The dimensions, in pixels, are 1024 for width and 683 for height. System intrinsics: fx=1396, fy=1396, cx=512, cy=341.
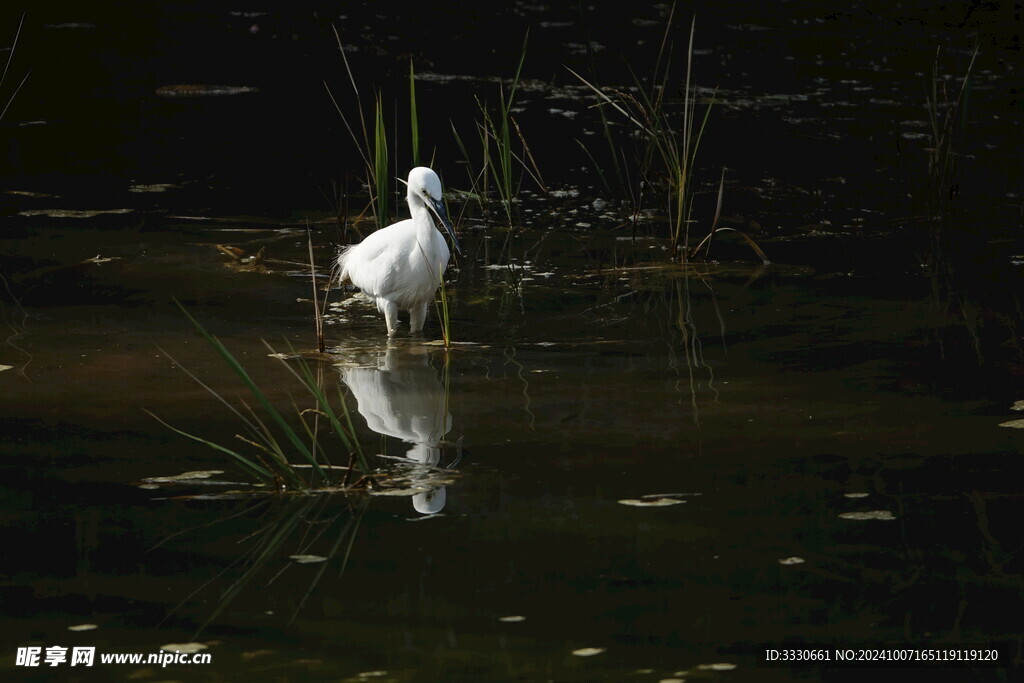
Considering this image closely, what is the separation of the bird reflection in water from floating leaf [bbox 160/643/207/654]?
3.06ft

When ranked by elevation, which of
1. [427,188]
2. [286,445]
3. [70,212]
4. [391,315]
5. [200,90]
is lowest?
[286,445]

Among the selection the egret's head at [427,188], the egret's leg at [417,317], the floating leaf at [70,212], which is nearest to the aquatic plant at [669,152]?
the egret's head at [427,188]

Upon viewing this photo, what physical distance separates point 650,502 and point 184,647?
1.46 m

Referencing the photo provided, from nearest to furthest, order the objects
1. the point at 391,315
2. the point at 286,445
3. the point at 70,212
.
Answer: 1. the point at 286,445
2. the point at 391,315
3. the point at 70,212

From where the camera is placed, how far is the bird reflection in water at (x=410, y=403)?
4488 mm

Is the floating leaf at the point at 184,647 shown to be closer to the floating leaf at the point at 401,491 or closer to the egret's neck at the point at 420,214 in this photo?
the floating leaf at the point at 401,491

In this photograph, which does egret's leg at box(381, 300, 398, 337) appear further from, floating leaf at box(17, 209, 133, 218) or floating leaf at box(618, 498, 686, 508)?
floating leaf at box(17, 209, 133, 218)

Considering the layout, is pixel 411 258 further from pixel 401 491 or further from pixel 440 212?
pixel 401 491

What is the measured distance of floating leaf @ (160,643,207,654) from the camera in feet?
10.7

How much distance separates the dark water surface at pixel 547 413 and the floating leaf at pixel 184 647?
21mm

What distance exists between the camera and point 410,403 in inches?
202

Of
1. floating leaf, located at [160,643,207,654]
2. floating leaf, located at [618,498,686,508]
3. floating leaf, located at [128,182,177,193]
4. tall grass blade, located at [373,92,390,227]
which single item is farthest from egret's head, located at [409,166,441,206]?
floating leaf, located at [128,182,177,193]

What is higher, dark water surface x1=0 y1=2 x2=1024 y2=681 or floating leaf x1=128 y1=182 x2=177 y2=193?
floating leaf x1=128 y1=182 x2=177 y2=193

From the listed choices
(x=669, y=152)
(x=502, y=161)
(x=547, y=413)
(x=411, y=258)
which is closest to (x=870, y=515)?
(x=547, y=413)
